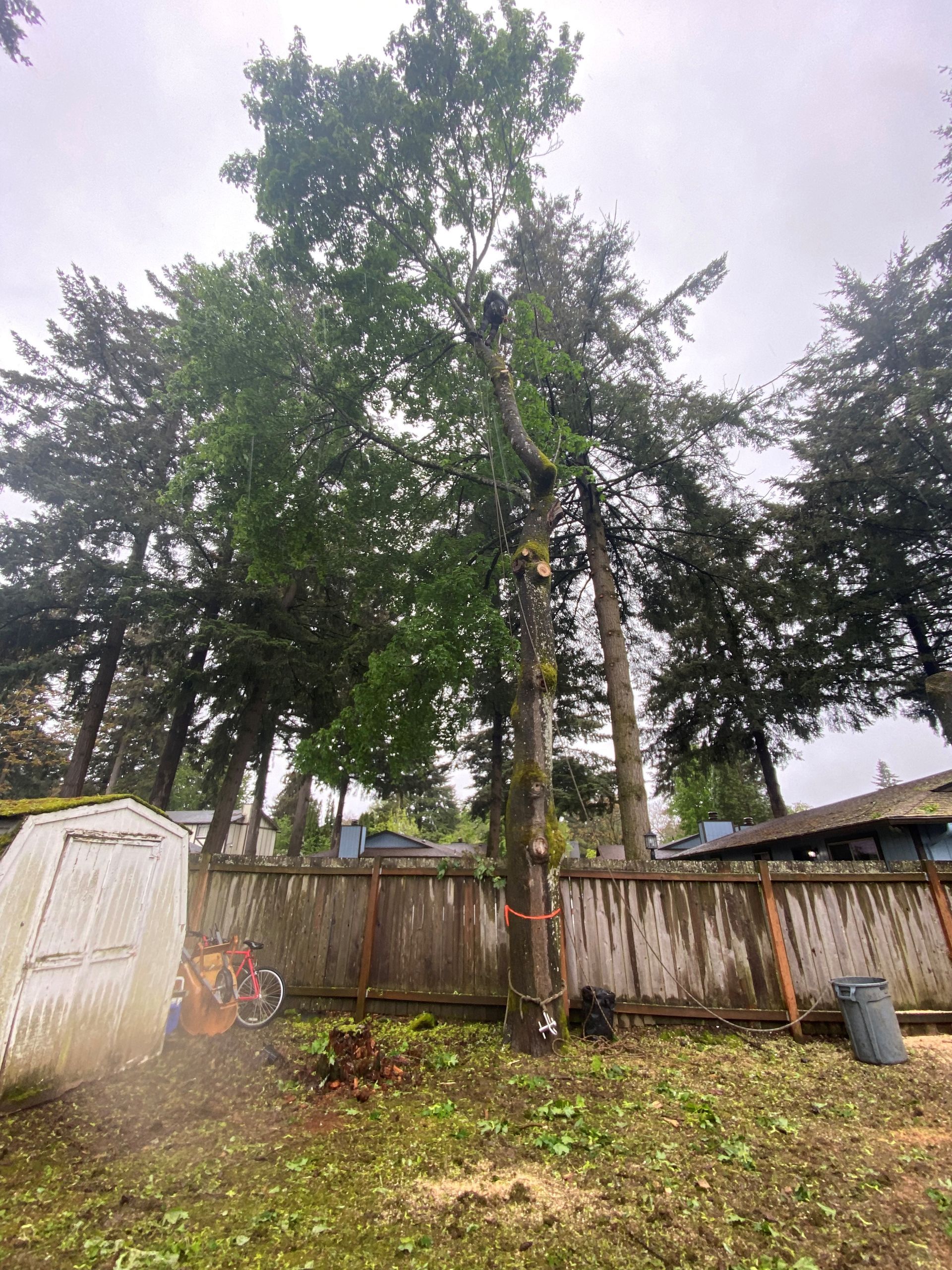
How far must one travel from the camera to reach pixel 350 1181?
2.89 m

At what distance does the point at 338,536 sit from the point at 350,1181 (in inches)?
364

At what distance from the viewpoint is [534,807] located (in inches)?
225

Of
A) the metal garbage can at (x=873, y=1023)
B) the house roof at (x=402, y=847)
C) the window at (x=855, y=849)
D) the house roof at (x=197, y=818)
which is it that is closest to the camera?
the metal garbage can at (x=873, y=1023)

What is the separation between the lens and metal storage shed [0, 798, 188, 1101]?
12.9 feet

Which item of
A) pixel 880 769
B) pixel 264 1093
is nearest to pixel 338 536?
pixel 264 1093

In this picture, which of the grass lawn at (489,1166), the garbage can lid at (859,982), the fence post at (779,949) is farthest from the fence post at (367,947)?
the garbage can lid at (859,982)

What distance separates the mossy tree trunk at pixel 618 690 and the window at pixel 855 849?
5.33 meters

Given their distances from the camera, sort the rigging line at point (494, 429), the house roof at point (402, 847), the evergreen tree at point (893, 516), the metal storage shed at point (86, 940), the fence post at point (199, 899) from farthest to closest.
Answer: the house roof at point (402, 847) < the evergreen tree at point (893, 516) < the rigging line at point (494, 429) < the fence post at point (199, 899) < the metal storage shed at point (86, 940)

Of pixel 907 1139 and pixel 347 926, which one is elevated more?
pixel 347 926

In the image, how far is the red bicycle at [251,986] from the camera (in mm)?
5941

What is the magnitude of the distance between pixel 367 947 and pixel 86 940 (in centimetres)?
303

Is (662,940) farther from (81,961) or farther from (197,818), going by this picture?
(197,818)

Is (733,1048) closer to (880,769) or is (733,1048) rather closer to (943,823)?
(943,823)

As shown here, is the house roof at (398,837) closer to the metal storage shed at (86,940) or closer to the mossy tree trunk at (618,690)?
the mossy tree trunk at (618,690)
